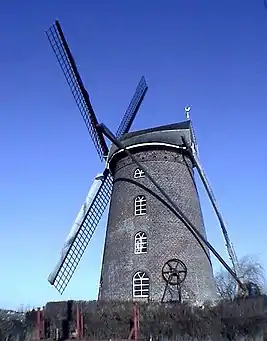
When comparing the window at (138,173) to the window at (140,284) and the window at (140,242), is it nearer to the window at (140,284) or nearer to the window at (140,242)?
the window at (140,242)

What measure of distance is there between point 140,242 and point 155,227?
3.11 feet

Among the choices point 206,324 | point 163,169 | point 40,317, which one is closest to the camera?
point 206,324

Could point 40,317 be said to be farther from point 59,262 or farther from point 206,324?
point 206,324

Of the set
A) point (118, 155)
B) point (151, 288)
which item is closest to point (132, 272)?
point (151, 288)

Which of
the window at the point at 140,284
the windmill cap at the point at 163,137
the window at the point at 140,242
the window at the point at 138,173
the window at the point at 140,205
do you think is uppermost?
the windmill cap at the point at 163,137

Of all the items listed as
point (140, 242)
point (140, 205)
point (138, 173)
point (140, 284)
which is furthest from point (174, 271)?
point (138, 173)

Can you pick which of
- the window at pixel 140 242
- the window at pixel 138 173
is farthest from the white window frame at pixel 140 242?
the window at pixel 138 173

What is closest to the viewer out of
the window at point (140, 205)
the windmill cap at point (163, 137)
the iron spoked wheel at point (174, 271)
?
the iron spoked wheel at point (174, 271)

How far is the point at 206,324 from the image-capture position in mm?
16578

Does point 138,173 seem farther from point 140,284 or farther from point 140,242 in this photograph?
point 140,284

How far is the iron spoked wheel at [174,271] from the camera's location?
62.5 ft

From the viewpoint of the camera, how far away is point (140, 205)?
20.8 m

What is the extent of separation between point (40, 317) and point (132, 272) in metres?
4.12

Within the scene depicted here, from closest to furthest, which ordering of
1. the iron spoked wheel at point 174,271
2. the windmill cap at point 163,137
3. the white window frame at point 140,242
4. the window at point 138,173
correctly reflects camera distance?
the iron spoked wheel at point 174,271 < the white window frame at point 140,242 < the windmill cap at point 163,137 < the window at point 138,173
